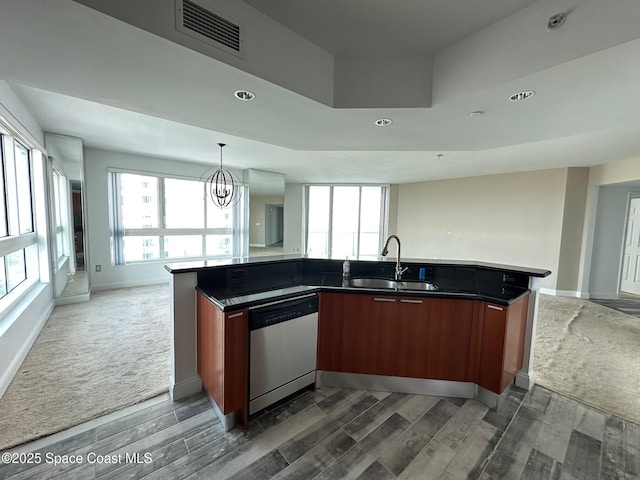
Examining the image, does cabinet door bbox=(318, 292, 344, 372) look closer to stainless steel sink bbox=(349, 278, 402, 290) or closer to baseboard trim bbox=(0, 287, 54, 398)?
stainless steel sink bbox=(349, 278, 402, 290)

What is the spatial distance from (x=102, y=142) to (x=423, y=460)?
227 inches

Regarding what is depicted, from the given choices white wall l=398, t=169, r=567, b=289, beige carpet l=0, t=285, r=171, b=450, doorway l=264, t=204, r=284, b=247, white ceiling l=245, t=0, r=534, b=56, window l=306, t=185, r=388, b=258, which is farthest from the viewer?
window l=306, t=185, r=388, b=258

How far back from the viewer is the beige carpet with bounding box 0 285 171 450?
72.6 inches

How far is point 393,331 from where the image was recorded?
2150 millimetres

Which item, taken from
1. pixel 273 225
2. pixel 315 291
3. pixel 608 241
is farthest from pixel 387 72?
pixel 608 241

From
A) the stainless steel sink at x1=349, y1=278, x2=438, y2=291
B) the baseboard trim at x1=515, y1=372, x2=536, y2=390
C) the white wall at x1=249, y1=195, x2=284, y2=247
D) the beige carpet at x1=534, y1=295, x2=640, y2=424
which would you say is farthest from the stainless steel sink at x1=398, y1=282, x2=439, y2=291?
the white wall at x1=249, y1=195, x2=284, y2=247

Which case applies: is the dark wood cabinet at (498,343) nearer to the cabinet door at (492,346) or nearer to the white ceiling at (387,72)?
the cabinet door at (492,346)

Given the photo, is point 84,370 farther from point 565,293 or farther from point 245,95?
point 565,293

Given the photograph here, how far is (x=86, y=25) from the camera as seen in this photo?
1172 millimetres

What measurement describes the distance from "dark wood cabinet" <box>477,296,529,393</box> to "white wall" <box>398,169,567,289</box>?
4.50 metres

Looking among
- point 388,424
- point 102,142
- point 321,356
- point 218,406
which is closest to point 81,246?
point 102,142

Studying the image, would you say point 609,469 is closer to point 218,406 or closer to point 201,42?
point 218,406

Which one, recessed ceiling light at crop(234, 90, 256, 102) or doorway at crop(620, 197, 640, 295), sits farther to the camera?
doorway at crop(620, 197, 640, 295)

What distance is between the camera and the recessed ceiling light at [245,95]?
1732mm
